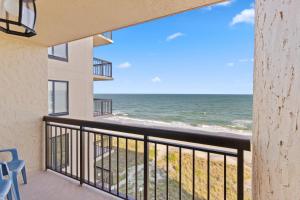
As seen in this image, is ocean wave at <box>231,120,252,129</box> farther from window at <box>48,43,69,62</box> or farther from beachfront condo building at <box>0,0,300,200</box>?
beachfront condo building at <box>0,0,300,200</box>

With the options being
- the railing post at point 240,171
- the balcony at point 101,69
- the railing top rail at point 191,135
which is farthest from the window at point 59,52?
the railing post at point 240,171

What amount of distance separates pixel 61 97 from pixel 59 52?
1.36 m

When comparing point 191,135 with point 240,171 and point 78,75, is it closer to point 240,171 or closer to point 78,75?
point 240,171

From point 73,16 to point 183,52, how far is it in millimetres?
25835

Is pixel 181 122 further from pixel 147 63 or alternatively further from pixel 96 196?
pixel 96 196

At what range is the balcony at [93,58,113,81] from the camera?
9.34m

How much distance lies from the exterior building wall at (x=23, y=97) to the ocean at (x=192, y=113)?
567 inches

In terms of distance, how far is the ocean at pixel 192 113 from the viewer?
20862mm

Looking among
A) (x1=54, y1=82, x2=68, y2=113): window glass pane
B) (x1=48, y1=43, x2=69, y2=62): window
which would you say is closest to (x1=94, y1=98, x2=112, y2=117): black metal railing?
(x1=54, y1=82, x2=68, y2=113): window glass pane

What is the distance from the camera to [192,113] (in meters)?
26.1

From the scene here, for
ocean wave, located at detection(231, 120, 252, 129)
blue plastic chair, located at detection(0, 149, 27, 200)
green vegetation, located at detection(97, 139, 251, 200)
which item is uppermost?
blue plastic chair, located at detection(0, 149, 27, 200)

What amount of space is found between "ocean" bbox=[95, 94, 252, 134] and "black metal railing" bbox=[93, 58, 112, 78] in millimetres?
8167

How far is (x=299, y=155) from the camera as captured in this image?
1.56ft

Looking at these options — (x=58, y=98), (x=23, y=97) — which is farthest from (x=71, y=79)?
(x=23, y=97)
